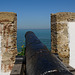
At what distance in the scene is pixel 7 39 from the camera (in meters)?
3.69

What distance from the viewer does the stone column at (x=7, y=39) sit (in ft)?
12.0

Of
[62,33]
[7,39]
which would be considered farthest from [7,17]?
[62,33]

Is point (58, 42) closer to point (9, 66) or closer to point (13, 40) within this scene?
point (13, 40)

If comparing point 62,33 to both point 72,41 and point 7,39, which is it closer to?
point 72,41

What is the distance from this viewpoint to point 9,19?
368cm

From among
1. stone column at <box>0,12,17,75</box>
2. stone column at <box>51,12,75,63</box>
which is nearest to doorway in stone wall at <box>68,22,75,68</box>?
stone column at <box>51,12,75,63</box>

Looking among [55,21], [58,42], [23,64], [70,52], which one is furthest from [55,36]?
[23,64]

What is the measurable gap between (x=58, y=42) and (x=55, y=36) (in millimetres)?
232

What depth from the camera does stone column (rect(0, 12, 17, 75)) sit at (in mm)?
3668

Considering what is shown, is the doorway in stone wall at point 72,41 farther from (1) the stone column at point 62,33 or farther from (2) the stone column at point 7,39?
(2) the stone column at point 7,39

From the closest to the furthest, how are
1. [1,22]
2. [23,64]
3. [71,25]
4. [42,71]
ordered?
1. [42,71]
2. [23,64]
3. [1,22]
4. [71,25]

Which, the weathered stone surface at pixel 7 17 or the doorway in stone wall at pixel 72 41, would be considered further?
the doorway in stone wall at pixel 72 41

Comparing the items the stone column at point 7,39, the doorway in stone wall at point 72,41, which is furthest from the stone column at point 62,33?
the stone column at point 7,39

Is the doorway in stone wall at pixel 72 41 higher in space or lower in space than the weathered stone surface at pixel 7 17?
lower
